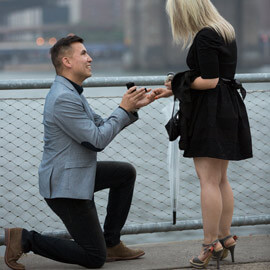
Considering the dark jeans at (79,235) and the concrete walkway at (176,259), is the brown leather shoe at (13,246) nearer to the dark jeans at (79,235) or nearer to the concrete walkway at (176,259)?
the dark jeans at (79,235)

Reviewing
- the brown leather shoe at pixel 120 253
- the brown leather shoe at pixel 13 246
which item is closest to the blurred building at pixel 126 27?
the brown leather shoe at pixel 120 253

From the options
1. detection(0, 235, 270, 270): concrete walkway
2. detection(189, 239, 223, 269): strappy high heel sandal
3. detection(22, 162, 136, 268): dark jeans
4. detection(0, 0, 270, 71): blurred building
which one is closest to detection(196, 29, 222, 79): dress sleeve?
detection(22, 162, 136, 268): dark jeans

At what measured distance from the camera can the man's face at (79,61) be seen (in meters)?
3.11

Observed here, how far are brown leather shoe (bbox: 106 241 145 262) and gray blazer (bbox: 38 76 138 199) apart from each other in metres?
0.44

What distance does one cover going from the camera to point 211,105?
9.92 feet

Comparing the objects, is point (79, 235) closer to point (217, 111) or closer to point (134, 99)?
point (134, 99)

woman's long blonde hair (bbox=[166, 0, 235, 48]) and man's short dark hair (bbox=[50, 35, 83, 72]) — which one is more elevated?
woman's long blonde hair (bbox=[166, 0, 235, 48])

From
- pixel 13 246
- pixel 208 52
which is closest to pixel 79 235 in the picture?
pixel 13 246

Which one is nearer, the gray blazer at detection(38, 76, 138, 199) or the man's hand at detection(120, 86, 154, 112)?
the gray blazer at detection(38, 76, 138, 199)

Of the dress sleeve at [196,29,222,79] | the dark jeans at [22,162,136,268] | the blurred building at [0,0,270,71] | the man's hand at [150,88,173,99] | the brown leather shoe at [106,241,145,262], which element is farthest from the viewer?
the blurred building at [0,0,270,71]

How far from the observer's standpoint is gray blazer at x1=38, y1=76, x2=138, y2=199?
3012 millimetres

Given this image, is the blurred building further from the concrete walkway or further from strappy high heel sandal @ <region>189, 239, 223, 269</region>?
strappy high heel sandal @ <region>189, 239, 223, 269</region>

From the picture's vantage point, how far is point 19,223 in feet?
23.1

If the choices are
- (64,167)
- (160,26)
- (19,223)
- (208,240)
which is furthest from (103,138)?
(160,26)
